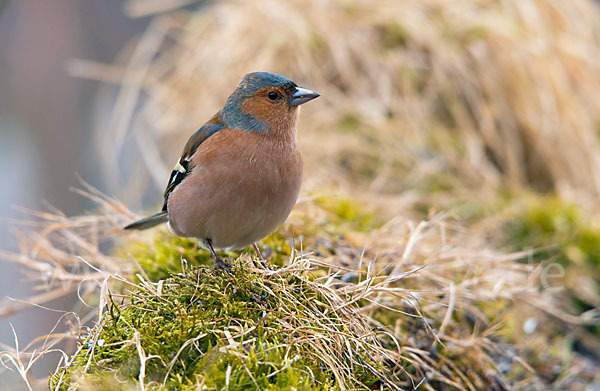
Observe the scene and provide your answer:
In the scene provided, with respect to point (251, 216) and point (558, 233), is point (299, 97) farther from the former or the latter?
point (558, 233)

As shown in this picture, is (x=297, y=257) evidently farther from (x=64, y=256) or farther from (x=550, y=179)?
(x=550, y=179)

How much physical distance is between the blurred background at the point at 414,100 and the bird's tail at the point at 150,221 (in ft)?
4.19

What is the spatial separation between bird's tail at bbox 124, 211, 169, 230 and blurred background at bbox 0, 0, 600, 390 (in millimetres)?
1277

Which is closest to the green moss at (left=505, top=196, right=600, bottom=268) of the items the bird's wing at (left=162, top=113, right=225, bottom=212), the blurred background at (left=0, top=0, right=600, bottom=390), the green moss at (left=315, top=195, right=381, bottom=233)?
the blurred background at (left=0, top=0, right=600, bottom=390)

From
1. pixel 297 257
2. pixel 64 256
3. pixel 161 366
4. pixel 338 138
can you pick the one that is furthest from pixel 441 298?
pixel 338 138

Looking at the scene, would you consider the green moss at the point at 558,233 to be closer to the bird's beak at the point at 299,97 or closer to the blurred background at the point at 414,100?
the blurred background at the point at 414,100

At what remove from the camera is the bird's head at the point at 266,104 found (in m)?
2.67

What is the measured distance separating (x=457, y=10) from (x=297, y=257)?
3.90 metres

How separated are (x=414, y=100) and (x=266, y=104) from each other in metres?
2.52

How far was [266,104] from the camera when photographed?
2707mm

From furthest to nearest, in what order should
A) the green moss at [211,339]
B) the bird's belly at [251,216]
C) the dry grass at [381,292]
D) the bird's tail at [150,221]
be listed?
the bird's tail at [150,221]
the bird's belly at [251,216]
the dry grass at [381,292]
the green moss at [211,339]

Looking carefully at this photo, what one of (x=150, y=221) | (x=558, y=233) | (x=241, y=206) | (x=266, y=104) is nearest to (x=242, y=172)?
(x=241, y=206)

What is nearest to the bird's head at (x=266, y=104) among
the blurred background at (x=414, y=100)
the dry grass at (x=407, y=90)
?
the blurred background at (x=414, y=100)

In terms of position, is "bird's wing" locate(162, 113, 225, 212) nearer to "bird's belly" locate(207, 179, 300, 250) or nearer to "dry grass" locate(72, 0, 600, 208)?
"bird's belly" locate(207, 179, 300, 250)
